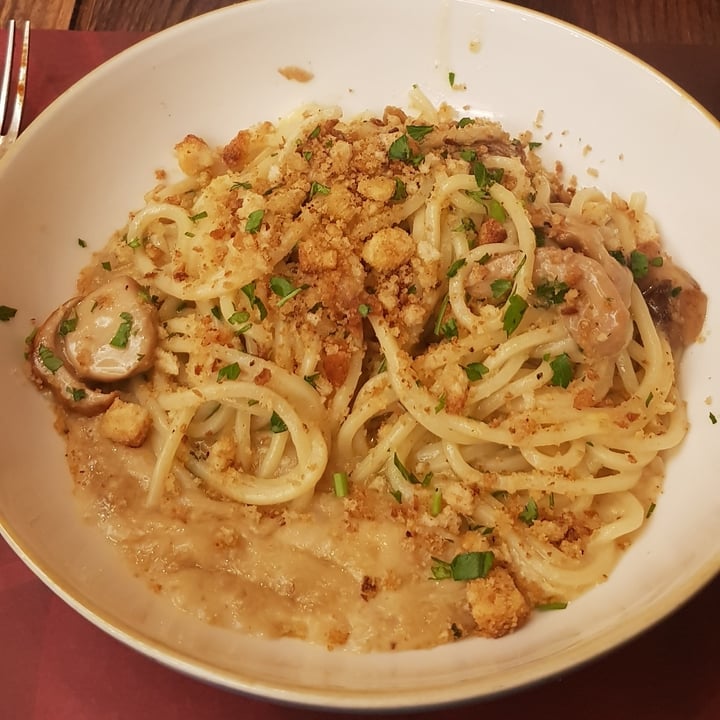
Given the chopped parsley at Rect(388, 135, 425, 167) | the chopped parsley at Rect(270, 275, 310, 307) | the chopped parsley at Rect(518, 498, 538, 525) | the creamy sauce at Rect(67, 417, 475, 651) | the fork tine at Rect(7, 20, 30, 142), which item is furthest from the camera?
the fork tine at Rect(7, 20, 30, 142)

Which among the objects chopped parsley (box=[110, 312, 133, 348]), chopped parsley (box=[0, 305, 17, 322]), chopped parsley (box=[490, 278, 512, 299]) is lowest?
chopped parsley (box=[0, 305, 17, 322])

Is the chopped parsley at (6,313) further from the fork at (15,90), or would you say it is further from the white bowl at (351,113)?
the fork at (15,90)

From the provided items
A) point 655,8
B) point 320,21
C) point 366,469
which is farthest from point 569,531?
point 655,8

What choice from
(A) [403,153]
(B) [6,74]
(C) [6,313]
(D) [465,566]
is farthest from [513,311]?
(B) [6,74]

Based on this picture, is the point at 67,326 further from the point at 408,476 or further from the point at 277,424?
the point at 408,476

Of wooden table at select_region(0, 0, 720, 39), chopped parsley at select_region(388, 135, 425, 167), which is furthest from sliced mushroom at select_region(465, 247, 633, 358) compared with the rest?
wooden table at select_region(0, 0, 720, 39)

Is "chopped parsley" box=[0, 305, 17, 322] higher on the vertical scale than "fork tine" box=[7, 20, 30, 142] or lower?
lower

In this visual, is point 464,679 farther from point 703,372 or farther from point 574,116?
point 574,116

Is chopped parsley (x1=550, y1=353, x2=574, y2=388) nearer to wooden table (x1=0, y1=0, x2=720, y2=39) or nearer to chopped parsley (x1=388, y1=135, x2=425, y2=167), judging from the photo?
chopped parsley (x1=388, y1=135, x2=425, y2=167)
